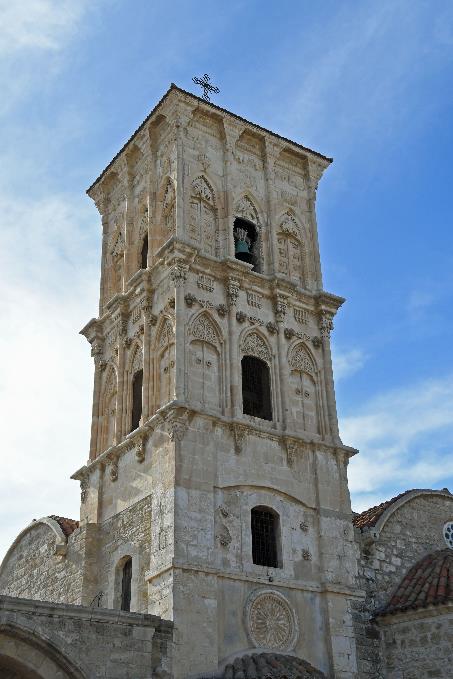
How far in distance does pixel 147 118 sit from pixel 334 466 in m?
9.74

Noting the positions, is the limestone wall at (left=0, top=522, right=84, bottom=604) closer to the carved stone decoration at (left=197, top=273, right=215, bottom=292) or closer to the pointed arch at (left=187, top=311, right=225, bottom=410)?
the pointed arch at (left=187, top=311, right=225, bottom=410)

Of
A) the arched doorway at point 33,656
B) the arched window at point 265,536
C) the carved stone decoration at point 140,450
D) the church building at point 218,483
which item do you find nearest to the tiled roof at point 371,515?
the church building at point 218,483

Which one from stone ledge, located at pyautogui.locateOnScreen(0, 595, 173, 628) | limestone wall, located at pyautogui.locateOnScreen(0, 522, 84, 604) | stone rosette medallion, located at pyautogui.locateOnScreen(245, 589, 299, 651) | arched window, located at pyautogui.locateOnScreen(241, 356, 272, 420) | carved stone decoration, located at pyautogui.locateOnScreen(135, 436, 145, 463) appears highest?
arched window, located at pyautogui.locateOnScreen(241, 356, 272, 420)

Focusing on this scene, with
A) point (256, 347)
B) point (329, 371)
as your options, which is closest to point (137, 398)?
point (256, 347)

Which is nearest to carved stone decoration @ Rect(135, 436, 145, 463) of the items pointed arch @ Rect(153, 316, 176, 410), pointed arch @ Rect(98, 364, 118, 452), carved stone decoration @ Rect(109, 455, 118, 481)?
pointed arch @ Rect(153, 316, 176, 410)

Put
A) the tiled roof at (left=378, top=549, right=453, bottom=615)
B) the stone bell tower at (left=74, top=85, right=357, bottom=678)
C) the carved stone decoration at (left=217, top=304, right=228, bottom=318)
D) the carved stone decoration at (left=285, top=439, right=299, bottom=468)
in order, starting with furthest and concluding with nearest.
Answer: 1. the carved stone decoration at (left=217, top=304, right=228, bottom=318)
2. the carved stone decoration at (left=285, top=439, right=299, bottom=468)
3. the tiled roof at (left=378, top=549, right=453, bottom=615)
4. the stone bell tower at (left=74, top=85, right=357, bottom=678)

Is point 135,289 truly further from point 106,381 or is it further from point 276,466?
point 276,466

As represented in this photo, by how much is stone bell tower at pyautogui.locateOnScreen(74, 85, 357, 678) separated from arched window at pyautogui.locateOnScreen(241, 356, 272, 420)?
42mm

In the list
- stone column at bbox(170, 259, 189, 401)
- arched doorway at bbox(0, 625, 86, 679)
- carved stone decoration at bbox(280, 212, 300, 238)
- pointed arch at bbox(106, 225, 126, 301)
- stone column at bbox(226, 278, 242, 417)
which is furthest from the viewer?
pointed arch at bbox(106, 225, 126, 301)

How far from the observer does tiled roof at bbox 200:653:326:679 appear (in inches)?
559

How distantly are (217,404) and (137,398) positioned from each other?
2.36 metres

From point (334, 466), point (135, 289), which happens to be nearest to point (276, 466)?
point (334, 466)

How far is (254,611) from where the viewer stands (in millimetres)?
15461

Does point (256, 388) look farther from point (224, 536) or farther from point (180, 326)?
point (224, 536)
